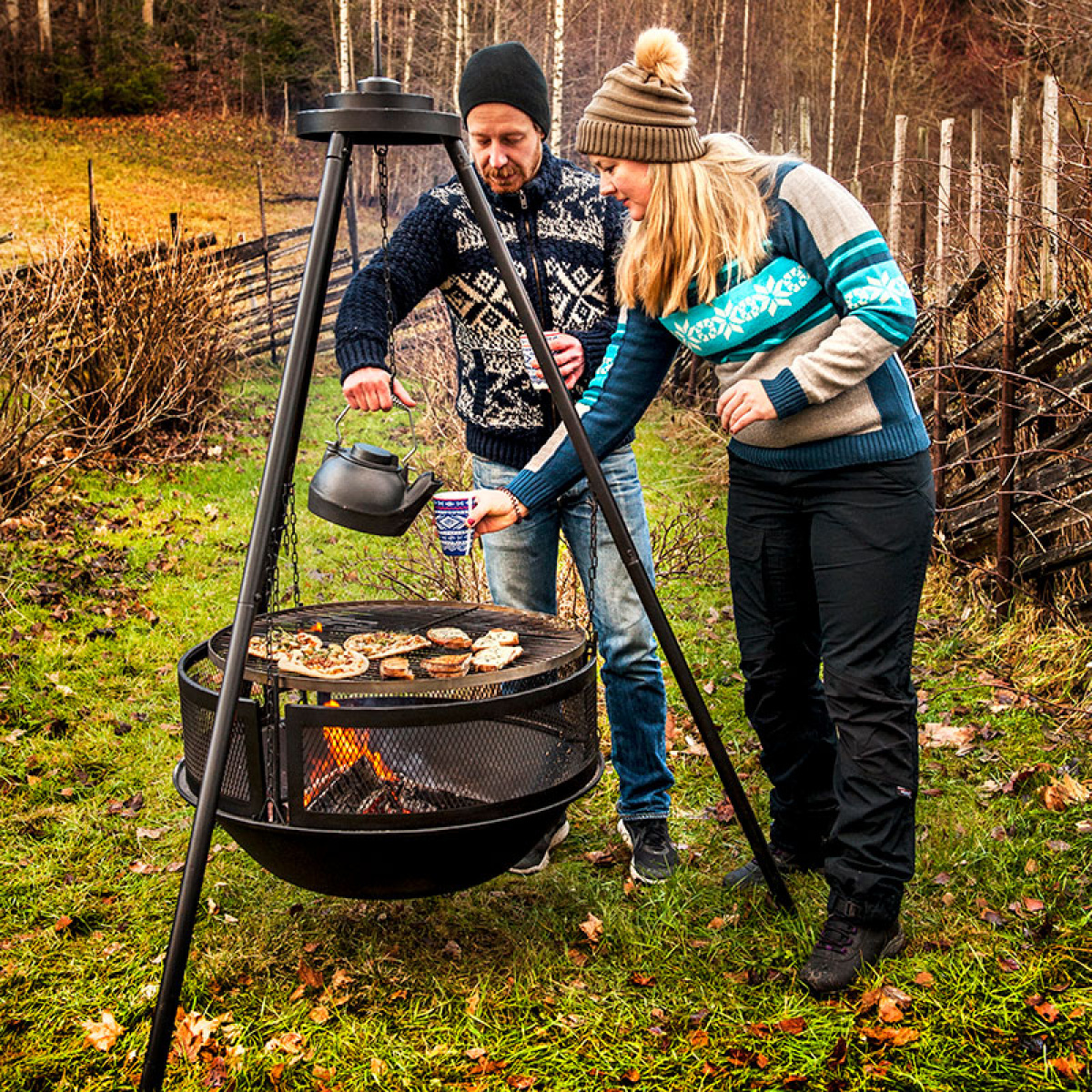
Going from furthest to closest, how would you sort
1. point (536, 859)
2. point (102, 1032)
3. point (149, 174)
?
point (149, 174) → point (536, 859) → point (102, 1032)

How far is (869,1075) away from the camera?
2518 millimetres

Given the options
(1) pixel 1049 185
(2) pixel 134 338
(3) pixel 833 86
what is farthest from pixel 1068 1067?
(3) pixel 833 86

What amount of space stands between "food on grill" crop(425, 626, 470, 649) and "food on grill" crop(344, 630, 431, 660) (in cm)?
2

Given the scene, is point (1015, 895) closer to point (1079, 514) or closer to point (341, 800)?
point (341, 800)

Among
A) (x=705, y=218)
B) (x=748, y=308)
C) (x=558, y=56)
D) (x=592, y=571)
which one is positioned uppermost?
(x=558, y=56)

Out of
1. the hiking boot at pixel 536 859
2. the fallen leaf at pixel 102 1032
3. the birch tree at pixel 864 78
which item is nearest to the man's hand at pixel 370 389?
the hiking boot at pixel 536 859

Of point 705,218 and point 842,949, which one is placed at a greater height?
point 705,218

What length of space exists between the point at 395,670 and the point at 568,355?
1051 millimetres

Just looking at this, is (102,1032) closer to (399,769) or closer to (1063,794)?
(399,769)

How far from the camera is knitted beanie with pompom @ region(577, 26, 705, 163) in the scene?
2.54 meters

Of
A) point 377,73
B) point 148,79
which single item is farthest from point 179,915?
point 148,79

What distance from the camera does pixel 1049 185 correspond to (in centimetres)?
542

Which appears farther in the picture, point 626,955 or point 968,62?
point 968,62

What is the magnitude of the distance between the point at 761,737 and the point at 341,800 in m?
1.16
